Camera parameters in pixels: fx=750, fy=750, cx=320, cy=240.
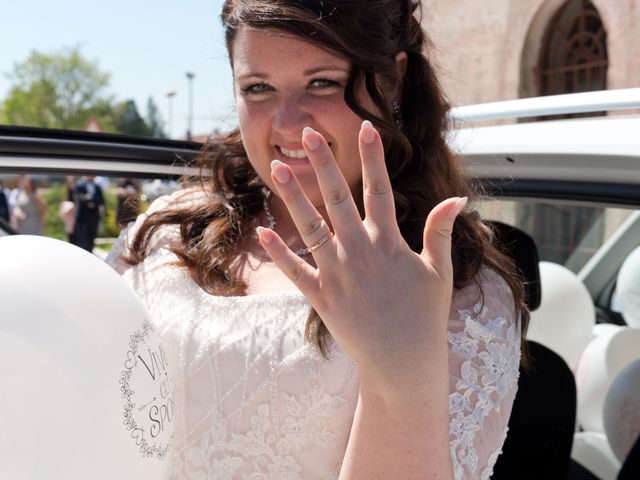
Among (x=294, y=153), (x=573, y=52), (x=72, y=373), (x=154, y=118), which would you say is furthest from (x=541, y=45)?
(x=154, y=118)

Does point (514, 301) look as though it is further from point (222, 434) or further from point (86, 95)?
point (86, 95)

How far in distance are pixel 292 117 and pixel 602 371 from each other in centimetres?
181

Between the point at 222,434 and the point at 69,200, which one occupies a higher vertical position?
the point at 222,434

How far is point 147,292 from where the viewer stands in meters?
1.69

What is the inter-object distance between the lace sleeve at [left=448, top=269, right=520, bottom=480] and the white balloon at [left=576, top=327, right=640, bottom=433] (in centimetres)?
132


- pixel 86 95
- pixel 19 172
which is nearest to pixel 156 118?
pixel 86 95

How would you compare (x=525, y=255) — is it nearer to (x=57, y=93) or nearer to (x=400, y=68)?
(x=400, y=68)

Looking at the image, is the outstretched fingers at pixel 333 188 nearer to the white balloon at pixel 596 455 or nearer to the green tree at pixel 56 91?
the white balloon at pixel 596 455

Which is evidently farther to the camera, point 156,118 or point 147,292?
point 156,118

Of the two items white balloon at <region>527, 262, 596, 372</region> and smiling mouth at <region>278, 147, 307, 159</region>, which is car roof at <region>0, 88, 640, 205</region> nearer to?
smiling mouth at <region>278, 147, 307, 159</region>

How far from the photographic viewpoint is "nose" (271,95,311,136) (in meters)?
1.48

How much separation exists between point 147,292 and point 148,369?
0.50 metres

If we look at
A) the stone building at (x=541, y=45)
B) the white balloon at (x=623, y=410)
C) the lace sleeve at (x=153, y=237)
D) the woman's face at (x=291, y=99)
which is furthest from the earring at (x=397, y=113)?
the stone building at (x=541, y=45)

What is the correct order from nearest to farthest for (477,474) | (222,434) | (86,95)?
(477,474) → (222,434) → (86,95)
